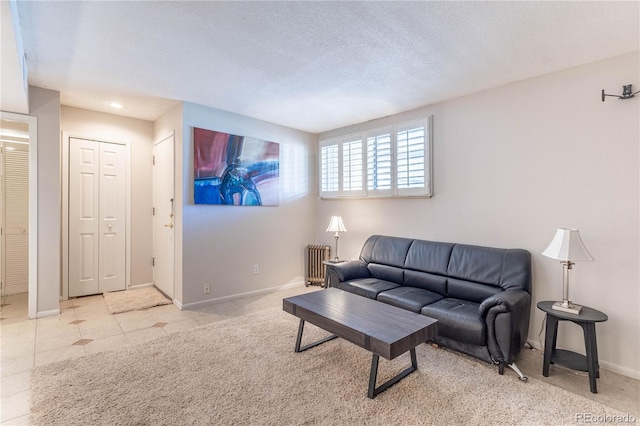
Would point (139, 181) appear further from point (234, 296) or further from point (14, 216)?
point (234, 296)

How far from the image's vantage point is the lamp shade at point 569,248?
2.29m

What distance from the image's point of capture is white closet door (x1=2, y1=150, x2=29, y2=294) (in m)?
4.03

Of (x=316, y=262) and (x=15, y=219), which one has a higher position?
(x=15, y=219)

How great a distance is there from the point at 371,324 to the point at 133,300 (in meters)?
3.33

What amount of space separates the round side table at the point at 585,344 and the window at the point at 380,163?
5.73 feet

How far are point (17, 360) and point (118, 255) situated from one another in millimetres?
2072

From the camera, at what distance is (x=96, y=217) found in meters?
4.23

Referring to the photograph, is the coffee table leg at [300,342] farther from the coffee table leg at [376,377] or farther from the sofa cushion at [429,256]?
the sofa cushion at [429,256]

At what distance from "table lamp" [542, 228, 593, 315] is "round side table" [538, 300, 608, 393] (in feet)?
0.20

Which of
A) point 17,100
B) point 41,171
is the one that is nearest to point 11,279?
point 41,171

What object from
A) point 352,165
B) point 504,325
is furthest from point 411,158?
point 504,325

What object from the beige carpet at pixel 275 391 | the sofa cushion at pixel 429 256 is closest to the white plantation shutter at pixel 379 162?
the sofa cushion at pixel 429 256

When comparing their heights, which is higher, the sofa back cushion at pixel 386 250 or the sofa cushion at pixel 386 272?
the sofa back cushion at pixel 386 250

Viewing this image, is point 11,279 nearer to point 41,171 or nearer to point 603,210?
point 41,171
